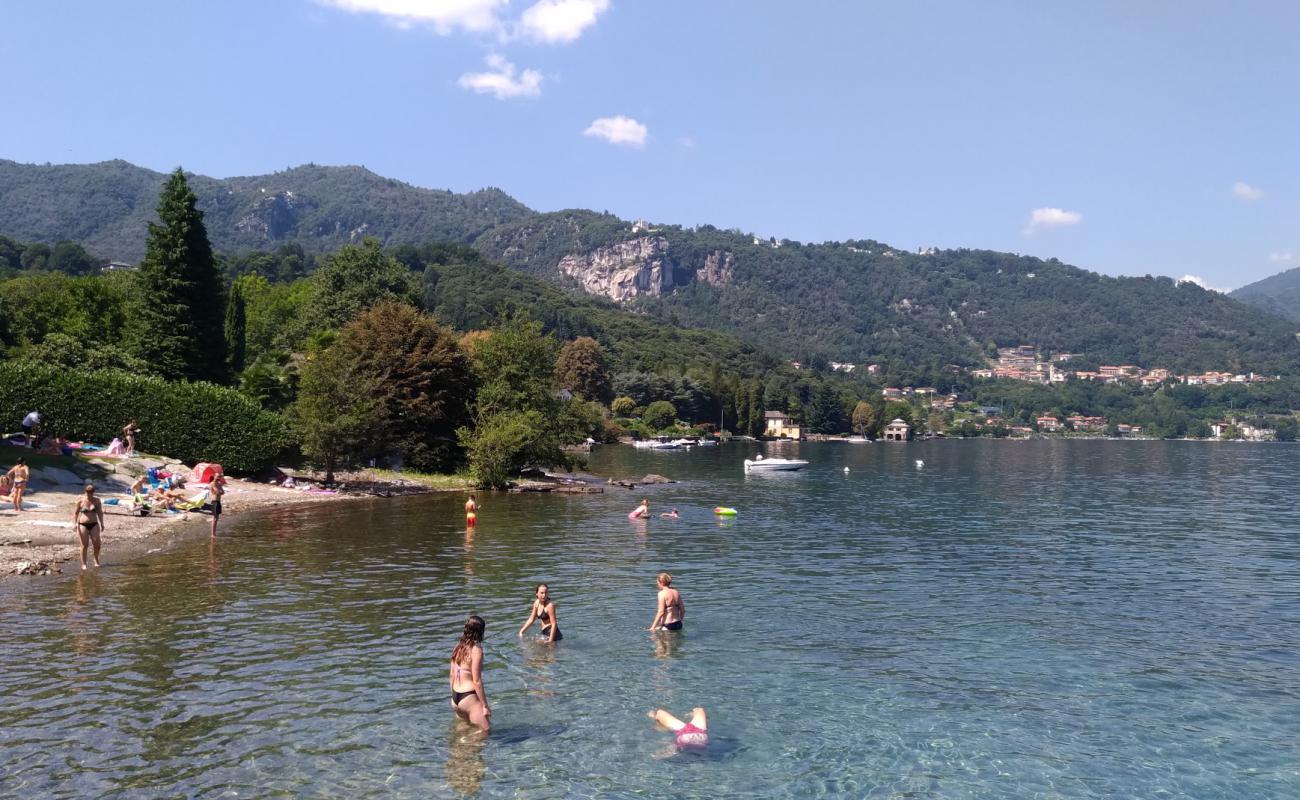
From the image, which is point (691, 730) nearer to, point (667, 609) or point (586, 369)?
point (667, 609)

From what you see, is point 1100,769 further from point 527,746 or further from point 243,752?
point 243,752

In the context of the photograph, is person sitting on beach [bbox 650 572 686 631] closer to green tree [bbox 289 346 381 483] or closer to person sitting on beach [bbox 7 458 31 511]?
person sitting on beach [bbox 7 458 31 511]

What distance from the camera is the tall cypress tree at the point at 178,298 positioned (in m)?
64.9

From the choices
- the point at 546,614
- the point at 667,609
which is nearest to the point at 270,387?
the point at 546,614

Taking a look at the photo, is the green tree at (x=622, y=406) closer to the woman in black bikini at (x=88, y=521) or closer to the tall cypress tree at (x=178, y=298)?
the tall cypress tree at (x=178, y=298)

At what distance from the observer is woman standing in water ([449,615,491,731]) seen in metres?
15.6

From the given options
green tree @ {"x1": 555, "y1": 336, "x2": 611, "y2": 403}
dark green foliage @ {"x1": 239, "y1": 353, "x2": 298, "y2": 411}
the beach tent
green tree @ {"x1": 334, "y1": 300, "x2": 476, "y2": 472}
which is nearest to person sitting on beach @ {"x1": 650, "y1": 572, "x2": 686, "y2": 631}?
the beach tent

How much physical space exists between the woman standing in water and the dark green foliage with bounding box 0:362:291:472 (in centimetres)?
3970

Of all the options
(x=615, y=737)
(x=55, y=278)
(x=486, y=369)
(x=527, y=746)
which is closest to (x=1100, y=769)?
(x=615, y=737)

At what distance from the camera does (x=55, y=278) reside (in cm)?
10062

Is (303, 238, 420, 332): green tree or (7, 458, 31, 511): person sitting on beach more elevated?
(303, 238, 420, 332): green tree

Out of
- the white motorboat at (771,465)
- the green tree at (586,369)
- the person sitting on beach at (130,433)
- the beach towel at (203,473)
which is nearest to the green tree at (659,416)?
the green tree at (586,369)

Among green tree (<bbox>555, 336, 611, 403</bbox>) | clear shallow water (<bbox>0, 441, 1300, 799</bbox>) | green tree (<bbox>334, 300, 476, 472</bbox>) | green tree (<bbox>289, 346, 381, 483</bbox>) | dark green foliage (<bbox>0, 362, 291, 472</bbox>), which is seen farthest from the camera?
green tree (<bbox>555, 336, 611, 403</bbox>)

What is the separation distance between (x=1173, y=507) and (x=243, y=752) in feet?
226
